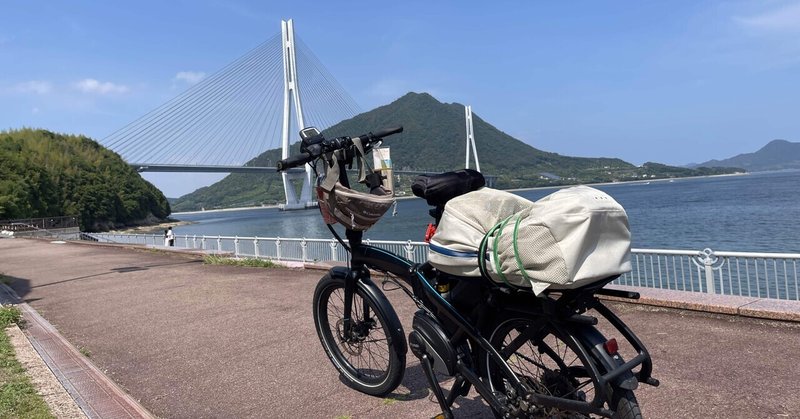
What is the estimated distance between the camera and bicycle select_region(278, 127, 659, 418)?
81.7 inches

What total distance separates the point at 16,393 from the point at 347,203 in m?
2.46

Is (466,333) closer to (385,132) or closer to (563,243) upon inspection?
(563,243)

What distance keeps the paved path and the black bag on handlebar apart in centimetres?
118

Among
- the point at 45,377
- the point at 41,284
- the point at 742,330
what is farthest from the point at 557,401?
the point at 41,284

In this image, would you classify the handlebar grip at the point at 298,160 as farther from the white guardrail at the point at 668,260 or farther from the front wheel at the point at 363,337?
the white guardrail at the point at 668,260

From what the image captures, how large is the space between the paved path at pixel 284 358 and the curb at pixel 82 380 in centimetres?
15

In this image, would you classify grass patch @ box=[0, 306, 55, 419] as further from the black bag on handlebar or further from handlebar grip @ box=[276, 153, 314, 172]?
the black bag on handlebar

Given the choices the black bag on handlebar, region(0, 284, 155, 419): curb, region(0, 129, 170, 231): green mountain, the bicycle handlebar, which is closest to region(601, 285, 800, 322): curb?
the black bag on handlebar

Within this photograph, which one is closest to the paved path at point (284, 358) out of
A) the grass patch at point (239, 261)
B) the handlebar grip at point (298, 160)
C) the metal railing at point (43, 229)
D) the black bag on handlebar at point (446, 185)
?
the black bag on handlebar at point (446, 185)

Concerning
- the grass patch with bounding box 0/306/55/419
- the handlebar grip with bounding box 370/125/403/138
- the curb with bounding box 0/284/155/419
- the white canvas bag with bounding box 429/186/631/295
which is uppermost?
the handlebar grip with bounding box 370/125/403/138

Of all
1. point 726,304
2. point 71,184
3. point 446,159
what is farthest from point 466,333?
point 446,159

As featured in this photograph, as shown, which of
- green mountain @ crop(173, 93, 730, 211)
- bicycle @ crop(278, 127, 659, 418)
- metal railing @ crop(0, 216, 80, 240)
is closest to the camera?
bicycle @ crop(278, 127, 659, 418)

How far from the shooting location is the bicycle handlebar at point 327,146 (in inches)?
118

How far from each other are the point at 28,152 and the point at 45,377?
7314 cm
